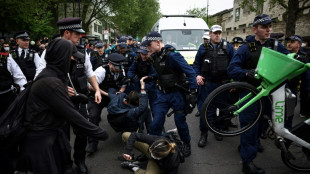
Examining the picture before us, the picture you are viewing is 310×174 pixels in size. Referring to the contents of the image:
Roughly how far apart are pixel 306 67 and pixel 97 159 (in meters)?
3.12

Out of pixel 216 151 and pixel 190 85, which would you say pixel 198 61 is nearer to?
pixel 190 85

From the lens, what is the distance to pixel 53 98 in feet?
5.66

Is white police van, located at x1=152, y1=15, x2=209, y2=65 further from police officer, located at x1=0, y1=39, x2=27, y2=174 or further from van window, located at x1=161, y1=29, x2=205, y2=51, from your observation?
police officer, located at x1=0, y1=39, x2=27, y2=174

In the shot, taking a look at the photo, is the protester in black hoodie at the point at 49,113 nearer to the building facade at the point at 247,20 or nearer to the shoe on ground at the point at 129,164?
the shoe on ground at the point at 129,164

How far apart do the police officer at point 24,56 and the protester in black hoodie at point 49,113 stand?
3.36 metres

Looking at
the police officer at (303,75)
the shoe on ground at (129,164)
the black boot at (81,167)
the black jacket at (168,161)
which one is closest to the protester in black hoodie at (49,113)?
the black jacket at (168,161)

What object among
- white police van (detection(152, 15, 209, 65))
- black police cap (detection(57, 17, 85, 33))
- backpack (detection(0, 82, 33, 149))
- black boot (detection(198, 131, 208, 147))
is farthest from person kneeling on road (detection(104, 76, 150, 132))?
white police van (detection(152, 15, 209, 65))

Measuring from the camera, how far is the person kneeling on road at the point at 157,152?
255 centimetres

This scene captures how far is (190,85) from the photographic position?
133 inches

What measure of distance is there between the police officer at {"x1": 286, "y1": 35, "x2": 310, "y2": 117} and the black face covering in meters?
2.63

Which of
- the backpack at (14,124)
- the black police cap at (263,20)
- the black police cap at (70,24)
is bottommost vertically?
the backpack at (14,124)

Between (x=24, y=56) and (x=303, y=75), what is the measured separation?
512 centimetres

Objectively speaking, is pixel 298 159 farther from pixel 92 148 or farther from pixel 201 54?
pixel 92 148

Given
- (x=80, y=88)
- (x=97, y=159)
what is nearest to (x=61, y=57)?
(x=80, y=88)
